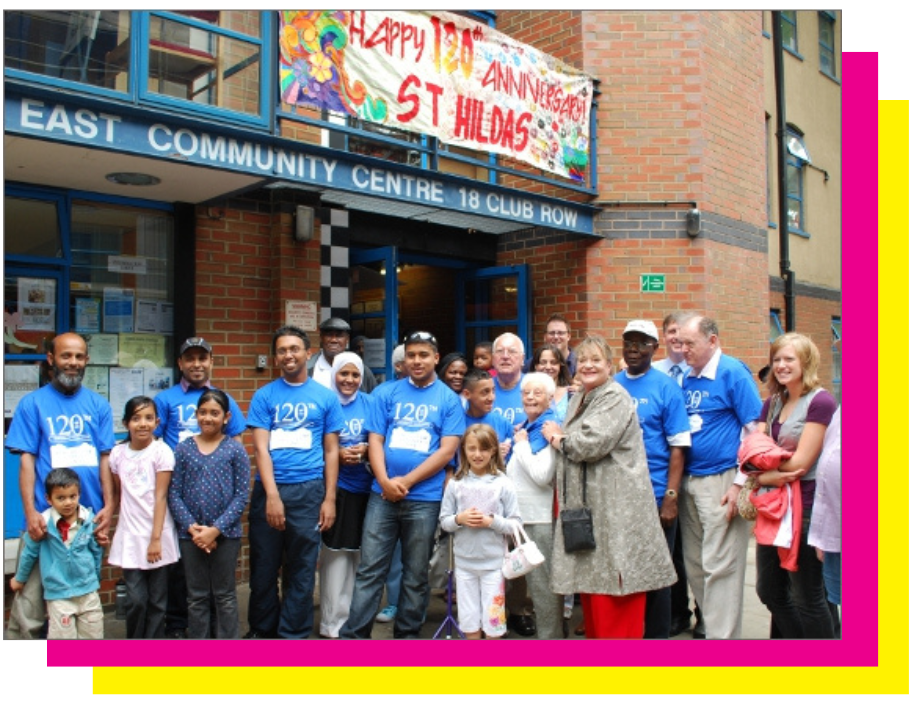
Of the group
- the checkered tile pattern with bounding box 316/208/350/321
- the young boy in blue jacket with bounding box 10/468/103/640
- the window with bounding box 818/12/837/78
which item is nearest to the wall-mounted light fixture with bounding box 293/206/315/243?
the checkered tile pattern with bounding box 316/208/350/321

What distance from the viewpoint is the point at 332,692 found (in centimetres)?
377

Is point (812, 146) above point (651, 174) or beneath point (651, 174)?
above

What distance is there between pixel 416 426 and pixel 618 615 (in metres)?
1.56

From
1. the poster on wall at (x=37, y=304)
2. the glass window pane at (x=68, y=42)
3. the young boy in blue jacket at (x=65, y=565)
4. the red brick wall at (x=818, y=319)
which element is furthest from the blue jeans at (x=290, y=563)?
the red brick wall at (x=818, y=319)

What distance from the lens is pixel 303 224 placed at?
6234 millimetres

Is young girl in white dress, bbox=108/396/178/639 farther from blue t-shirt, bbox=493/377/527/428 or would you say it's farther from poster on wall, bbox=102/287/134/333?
blue t-shirt, bbox=493/377/527/428

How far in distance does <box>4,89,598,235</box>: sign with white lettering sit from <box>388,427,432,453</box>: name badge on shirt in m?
1.87

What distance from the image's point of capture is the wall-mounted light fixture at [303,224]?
6.23m

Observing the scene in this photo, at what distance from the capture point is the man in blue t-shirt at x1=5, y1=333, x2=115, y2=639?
13.4ft

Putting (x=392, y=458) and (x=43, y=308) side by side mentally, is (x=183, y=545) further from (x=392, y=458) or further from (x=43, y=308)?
(x=43, y=308)

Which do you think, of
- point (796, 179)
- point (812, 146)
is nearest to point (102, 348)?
point (796, 179)

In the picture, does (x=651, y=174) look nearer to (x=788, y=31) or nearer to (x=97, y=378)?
(x=97, y=378)

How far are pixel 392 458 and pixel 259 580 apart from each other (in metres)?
1.10

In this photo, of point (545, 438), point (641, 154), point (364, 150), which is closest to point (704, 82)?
point (641, 154)
